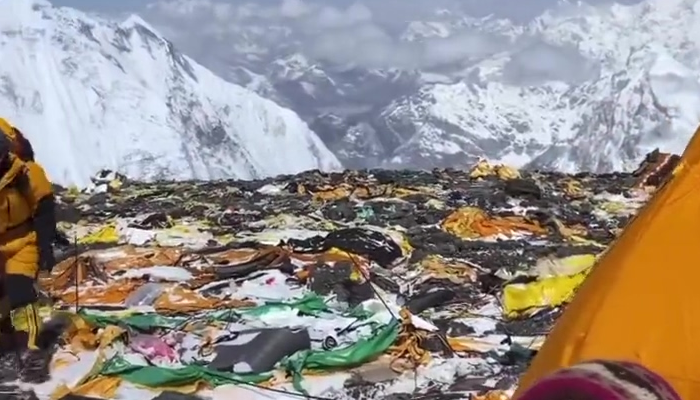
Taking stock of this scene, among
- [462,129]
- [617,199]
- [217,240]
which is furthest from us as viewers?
[462,129]

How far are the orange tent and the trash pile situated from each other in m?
2.58

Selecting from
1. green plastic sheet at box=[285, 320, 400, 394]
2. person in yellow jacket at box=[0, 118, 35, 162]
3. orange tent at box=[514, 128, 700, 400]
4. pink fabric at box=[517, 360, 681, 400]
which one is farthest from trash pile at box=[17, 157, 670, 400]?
pink fabric at box=[517, 360, 681, 400]

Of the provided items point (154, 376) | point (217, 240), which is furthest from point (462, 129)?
point (154, 376)

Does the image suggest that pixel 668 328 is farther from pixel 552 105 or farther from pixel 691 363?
pixel 552 105

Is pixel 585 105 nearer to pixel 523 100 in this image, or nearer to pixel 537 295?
pixel 523 100

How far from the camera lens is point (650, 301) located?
1681 millimetres

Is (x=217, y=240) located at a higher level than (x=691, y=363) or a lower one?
lower

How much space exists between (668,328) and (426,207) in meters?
9.42

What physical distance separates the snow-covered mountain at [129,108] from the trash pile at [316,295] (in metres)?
10.9

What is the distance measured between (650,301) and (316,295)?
4568 millimetres

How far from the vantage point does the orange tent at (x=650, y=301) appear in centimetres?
160

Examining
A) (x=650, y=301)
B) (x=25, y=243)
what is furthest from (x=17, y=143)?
(x=650, y=301)

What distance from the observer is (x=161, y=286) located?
6500 mm

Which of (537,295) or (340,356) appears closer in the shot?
(340,356)
